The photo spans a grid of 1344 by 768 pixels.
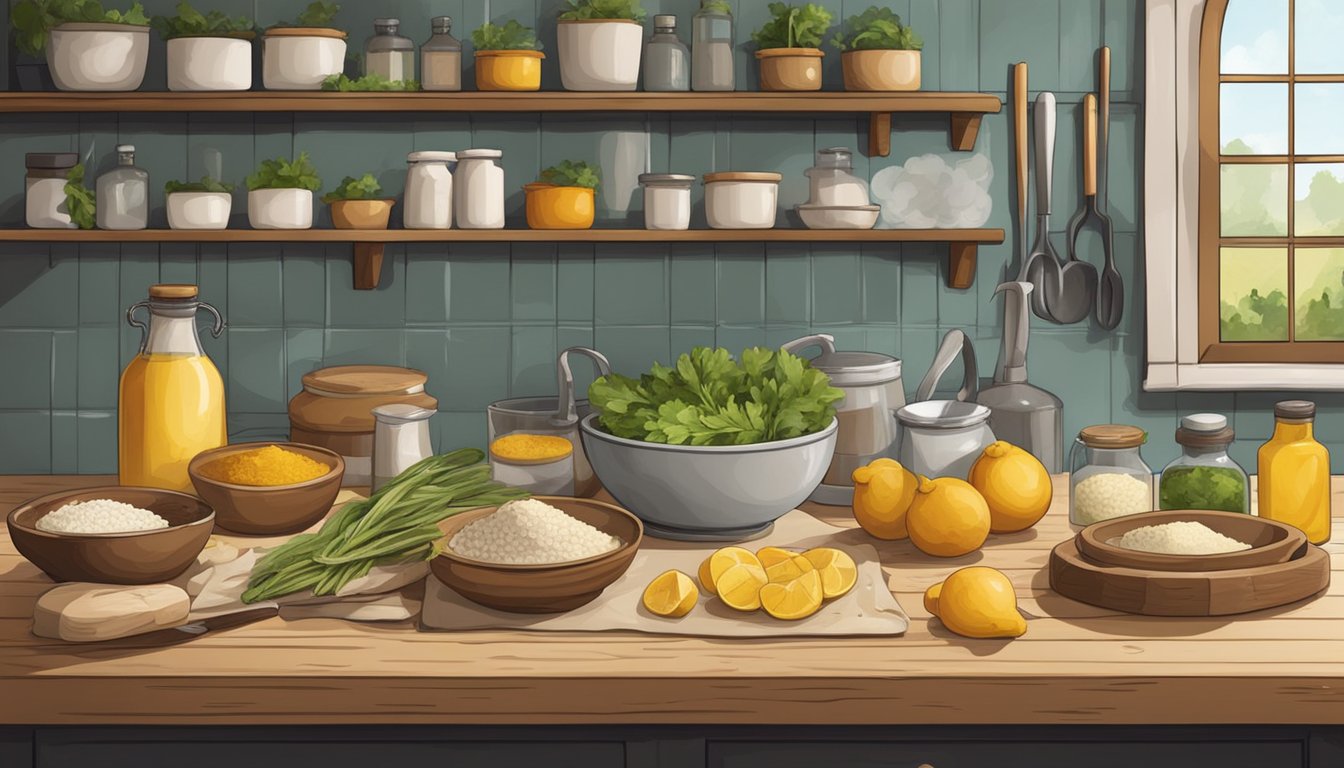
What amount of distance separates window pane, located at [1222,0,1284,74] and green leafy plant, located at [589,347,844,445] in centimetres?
123

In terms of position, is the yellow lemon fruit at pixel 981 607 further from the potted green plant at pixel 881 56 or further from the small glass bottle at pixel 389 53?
the small glass bottle at pixel 389 53

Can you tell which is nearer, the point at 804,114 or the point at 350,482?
the point at 350,482

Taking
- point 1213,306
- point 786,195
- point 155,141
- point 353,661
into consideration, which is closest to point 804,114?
point 786,195

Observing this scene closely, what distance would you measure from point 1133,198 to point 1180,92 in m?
0.21

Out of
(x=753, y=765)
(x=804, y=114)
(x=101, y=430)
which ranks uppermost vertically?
(x=804, y=114)

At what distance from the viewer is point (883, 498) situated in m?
1.82

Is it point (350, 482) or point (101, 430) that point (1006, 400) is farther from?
point (101, 430)

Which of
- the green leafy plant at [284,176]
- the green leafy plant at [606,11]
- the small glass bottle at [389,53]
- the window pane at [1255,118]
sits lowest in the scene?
the green leafy plant at [284,176]

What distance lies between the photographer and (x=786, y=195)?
95.8 inches

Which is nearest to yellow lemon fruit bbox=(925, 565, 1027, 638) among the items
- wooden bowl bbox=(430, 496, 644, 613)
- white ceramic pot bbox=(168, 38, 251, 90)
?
wooden bowl bbox=(430, 496, 644, 613)

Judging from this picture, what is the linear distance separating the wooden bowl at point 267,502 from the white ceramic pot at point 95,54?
812mm

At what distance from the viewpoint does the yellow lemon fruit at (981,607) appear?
1.44m

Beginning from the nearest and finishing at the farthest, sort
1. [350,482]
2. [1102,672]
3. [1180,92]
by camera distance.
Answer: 1. [1102,672]
2. [350,482]
3. [1180,92]

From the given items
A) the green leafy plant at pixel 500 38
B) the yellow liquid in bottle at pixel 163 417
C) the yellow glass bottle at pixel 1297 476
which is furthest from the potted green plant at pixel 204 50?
the yellow glass bottle at pixel 1297 476
